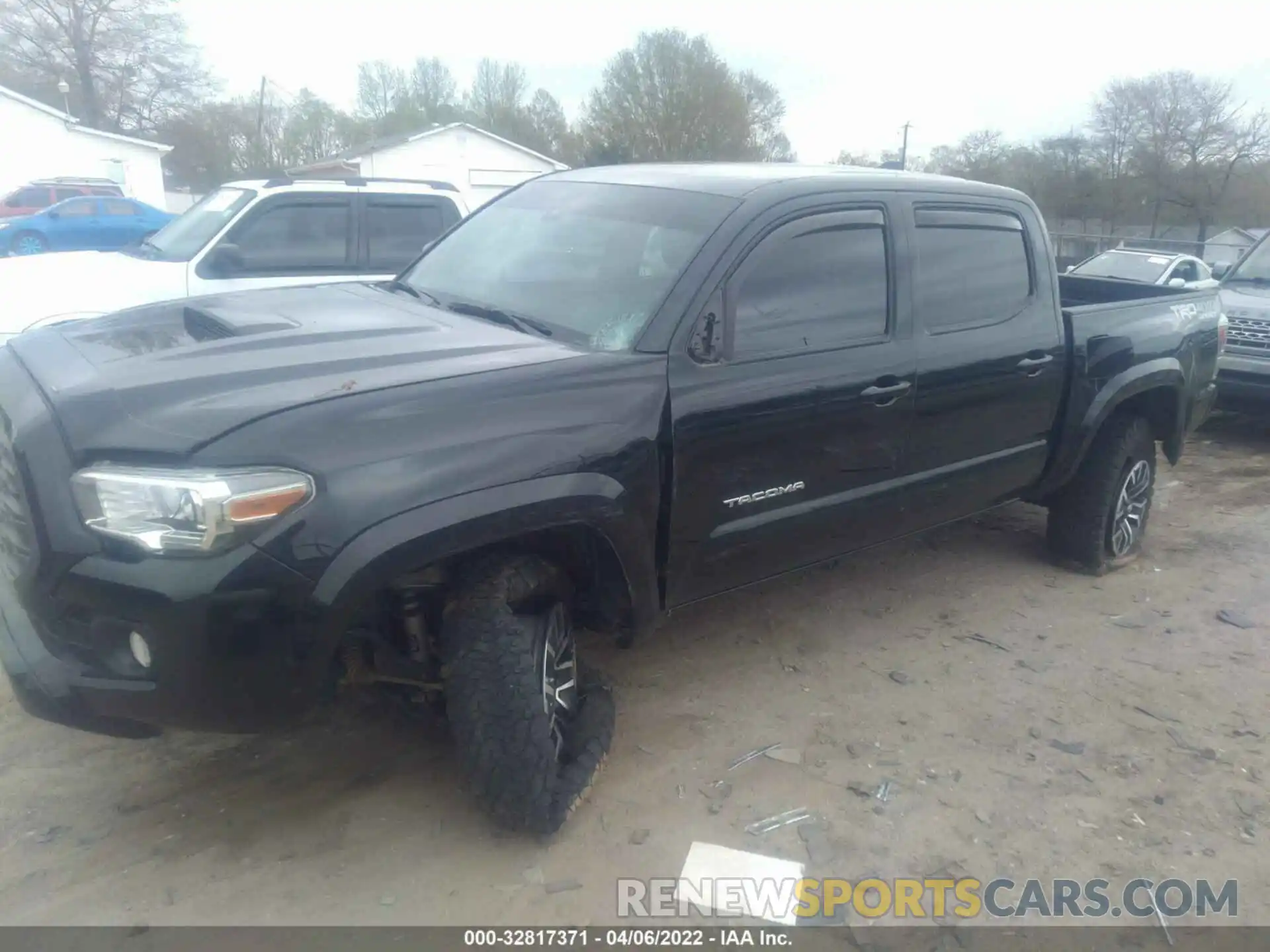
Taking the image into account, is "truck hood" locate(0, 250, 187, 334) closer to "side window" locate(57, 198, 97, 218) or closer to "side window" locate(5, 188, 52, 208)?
"side window" locate(57, 198, 97, 218)

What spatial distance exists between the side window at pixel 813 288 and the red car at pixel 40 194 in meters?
24.3

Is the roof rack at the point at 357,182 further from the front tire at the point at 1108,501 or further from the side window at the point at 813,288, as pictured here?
the front tire at the point at 1108,501

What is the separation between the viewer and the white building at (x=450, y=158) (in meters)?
31.8

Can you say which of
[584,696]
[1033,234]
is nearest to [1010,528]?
[1033,234]

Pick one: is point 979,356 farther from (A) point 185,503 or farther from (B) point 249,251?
(B) point 249,251

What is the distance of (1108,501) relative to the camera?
499 cm

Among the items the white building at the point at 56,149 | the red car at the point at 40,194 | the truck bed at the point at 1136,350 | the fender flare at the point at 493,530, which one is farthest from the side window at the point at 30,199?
the fender flare at the point at 493,530

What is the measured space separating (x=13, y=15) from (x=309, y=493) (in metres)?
54.6

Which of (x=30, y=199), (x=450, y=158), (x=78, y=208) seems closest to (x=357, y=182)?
(x=78, y=208)

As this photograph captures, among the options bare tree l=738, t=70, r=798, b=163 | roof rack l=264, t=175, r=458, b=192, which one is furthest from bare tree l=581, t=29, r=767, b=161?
roof rack l=264, t=175, r=458, b=192

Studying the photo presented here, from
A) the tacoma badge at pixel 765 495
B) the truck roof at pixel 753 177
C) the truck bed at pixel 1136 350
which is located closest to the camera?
the tacoma badge at pixel 765 495

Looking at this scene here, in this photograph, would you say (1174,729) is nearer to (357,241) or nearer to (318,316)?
(318,316)

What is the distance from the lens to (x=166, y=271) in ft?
21.3

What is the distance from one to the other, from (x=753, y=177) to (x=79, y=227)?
21.1 m
